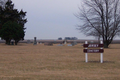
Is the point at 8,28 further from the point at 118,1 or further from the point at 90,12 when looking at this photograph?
the point at 118,1

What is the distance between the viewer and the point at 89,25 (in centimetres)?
4012

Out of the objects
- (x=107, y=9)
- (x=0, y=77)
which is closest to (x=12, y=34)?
(x=107, y=9)

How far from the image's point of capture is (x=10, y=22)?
52000 mm

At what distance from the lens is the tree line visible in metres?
51.7

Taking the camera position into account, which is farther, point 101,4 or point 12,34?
point 12,34

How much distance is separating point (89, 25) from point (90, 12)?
8.29 feet

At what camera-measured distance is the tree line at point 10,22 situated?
170 feet

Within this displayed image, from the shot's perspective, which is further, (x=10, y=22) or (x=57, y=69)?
(x=10, y=22)

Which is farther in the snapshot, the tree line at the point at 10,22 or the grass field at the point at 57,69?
the tree line at the point at 10,22

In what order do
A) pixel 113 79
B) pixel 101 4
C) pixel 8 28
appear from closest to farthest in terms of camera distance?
pixel 113 79
pixel 101 4
pixel 8 28

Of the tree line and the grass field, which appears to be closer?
the grass field

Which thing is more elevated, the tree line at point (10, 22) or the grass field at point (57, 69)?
the tree line at point (10, 22)

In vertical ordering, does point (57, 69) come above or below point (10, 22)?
below

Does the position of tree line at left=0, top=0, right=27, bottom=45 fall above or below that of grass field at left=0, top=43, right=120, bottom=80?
above
